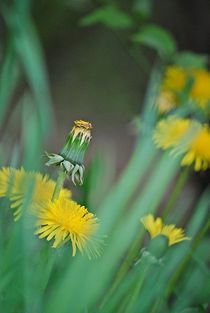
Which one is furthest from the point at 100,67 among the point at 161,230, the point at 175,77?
the point at 161,230

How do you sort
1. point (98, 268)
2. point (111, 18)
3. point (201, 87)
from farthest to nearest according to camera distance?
point (201, 87)
point (111, 18)
point (98, 268)

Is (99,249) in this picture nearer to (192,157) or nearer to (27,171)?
(27,171)

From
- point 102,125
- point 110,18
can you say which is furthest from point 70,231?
point 102,125

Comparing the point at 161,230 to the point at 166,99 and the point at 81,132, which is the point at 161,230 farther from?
the point at 166,99

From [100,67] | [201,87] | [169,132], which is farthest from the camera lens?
[100,67]

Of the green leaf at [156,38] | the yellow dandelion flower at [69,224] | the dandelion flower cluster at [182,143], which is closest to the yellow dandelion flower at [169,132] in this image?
the dandelion flower cluster at [182,143]

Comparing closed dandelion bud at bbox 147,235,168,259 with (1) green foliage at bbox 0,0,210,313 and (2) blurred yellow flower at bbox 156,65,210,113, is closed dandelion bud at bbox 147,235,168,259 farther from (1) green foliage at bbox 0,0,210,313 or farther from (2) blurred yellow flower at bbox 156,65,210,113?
(2) blurred yellow flower at bbox 156,65,210,113
